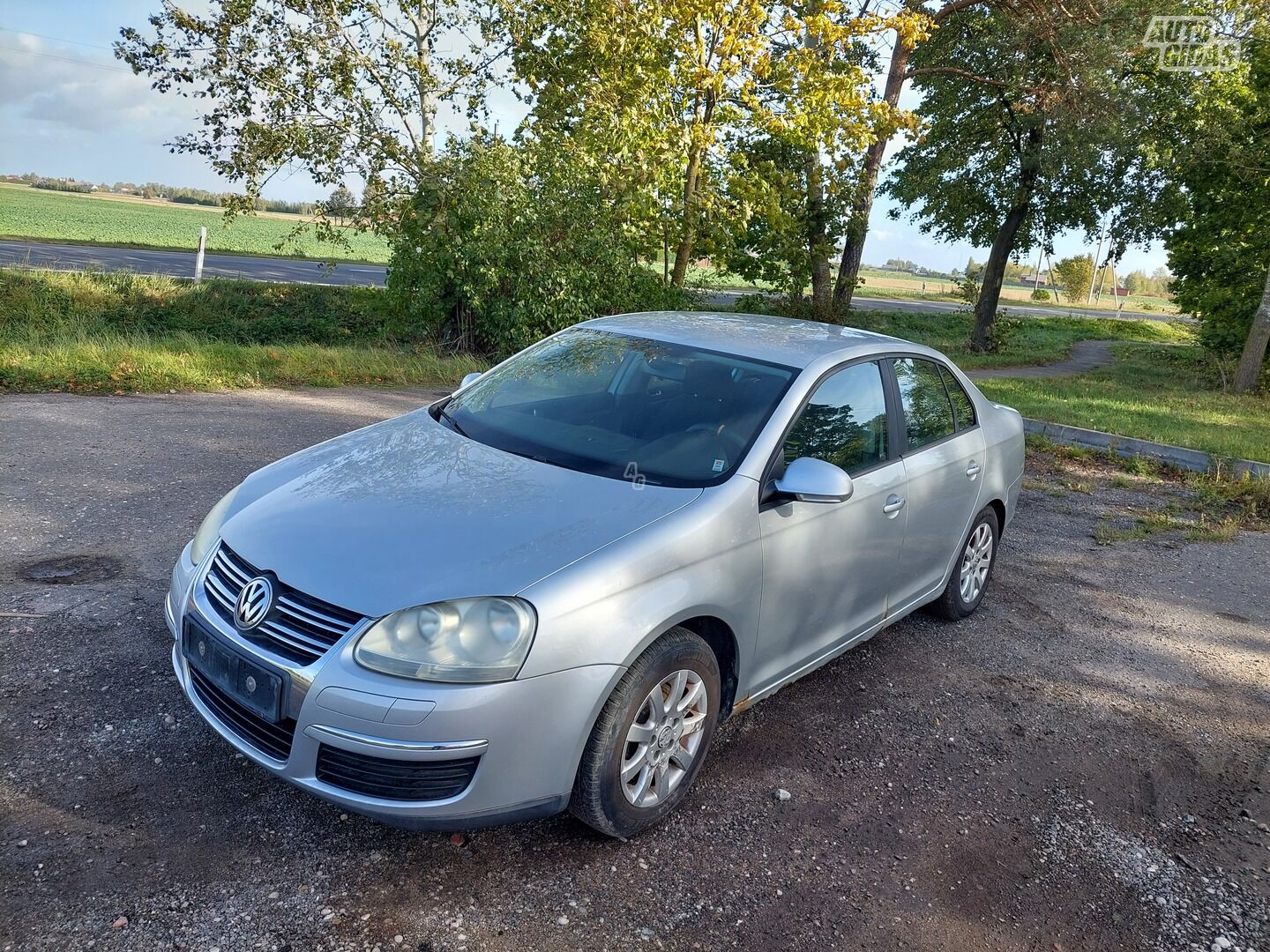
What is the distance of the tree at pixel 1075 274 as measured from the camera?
221 ft

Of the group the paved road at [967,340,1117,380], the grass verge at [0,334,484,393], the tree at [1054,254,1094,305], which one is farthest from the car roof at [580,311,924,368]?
the tree at [1054,254,1094,305]

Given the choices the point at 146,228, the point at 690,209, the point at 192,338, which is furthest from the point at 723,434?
the point at 146,228

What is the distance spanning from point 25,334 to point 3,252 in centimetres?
1892

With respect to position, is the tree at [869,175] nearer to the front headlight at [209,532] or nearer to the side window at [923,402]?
the side window at [923,402]

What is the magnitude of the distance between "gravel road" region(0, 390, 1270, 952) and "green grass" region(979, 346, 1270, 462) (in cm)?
609

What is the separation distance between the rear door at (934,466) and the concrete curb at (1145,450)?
554 cm

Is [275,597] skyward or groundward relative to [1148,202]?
groundward

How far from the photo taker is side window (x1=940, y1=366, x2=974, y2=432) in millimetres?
4926

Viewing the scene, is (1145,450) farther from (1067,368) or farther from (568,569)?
(1067,368)

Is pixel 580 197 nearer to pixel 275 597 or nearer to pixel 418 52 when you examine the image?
pixel 418 52

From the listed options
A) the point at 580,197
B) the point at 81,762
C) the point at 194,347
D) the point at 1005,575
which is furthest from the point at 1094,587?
the point at 194,347

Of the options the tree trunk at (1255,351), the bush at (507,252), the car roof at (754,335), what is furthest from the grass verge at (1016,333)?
the car roof at (754,335)

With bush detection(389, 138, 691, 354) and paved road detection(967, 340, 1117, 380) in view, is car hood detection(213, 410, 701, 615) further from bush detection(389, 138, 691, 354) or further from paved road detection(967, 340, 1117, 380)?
paved road detection(967, 340, 1117, 380)

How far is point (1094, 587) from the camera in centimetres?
611
